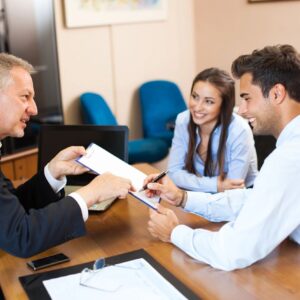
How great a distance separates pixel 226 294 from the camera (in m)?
1.24

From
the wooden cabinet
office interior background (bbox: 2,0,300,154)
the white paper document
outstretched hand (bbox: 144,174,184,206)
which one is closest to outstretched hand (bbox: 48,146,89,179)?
outstretched hand (bbox: 144,174,184,206)

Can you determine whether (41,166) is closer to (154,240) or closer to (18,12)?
(154,240)

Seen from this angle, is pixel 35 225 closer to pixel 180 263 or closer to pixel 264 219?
pixel 180 263

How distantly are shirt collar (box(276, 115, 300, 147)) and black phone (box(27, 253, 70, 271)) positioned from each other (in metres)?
0.75

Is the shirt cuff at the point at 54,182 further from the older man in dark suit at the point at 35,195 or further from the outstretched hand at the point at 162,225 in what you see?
the outstretched hand at the point at 162,225

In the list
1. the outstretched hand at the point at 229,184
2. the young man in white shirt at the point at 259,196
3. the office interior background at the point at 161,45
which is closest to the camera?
the young man in white shirt at the point at 259,196

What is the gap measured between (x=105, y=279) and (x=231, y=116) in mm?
1493

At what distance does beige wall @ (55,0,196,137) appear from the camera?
4098mm

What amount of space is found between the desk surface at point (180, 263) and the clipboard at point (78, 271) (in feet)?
0.07

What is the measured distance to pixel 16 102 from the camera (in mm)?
1602

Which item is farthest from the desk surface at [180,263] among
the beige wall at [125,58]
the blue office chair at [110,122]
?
the beige wall at [125,58]

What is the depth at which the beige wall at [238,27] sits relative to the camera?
398cm

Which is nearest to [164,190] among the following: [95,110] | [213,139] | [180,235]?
[180,235]

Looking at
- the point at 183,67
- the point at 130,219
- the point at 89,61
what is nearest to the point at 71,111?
the point at 89,61
